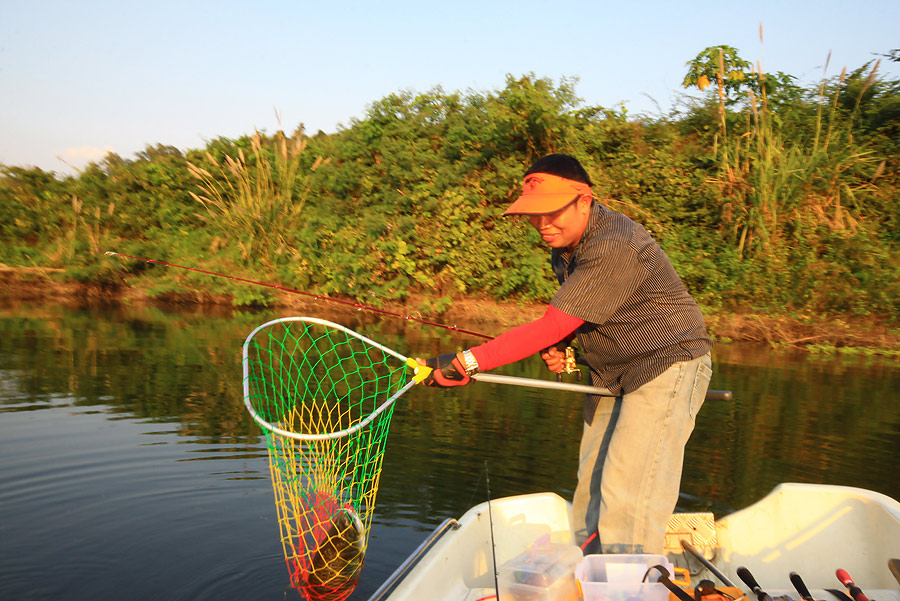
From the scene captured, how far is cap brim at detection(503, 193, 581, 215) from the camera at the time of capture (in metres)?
2.66

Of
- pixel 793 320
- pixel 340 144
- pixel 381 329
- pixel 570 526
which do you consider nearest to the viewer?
pixel 570 526

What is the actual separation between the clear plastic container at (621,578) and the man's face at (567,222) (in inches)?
44.9

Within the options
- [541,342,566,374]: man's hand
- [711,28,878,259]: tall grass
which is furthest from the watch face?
[711,28,878,259]: tall grass

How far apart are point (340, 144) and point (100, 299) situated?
550 centimetres

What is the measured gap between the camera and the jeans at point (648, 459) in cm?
273

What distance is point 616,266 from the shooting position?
2.55 meters

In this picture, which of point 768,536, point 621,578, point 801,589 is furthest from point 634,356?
point 768,536

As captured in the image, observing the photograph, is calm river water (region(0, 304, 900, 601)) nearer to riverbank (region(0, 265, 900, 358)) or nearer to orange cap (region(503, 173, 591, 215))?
riverbank (region(0, 265, 900, 358))

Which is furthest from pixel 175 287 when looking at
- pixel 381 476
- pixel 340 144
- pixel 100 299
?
pixel 381 476

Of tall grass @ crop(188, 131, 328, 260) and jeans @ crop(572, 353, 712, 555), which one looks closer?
jeans @ crop(572, 353, 712, 555)

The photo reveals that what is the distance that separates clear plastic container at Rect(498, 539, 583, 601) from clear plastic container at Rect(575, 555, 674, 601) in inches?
2.3

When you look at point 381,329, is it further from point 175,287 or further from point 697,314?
point 697,314

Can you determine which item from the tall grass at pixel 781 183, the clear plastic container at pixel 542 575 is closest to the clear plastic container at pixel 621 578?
the clear plastic container at pixel 542 575

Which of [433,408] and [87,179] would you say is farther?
[87,179]
